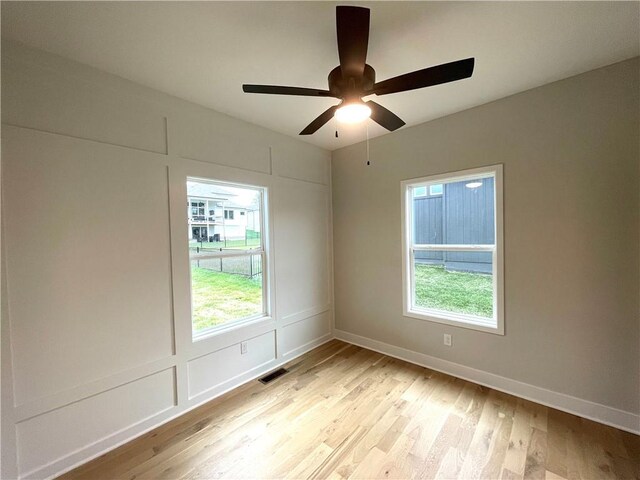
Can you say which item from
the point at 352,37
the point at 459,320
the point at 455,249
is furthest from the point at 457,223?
the point at 352,37

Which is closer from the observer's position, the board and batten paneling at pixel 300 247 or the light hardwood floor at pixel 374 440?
the light hardwood floor at pixel 374 440

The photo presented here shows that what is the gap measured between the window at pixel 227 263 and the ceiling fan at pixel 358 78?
129cm

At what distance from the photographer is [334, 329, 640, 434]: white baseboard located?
6.17 ft

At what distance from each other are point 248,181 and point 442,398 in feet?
9.08

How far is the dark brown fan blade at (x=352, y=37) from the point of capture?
1.09 meters

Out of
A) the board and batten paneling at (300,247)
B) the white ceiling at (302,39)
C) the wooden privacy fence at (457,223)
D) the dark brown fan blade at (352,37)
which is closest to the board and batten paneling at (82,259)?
the white ceiling at (302,39)

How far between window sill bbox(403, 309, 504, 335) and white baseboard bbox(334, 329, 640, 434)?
0.41 metres

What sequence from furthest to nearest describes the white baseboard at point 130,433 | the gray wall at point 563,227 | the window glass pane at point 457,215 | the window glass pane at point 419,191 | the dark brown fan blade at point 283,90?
1. the window glass pane at point 419,191
2. the window glass pane at point 457,215
3. the gray wall at point 563,227
4. the white baseboard at point 130,433
5. the dark brown fan blade at point 283,90

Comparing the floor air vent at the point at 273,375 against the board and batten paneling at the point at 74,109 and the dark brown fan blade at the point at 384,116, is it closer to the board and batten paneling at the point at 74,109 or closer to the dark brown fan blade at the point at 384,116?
the board and batten paneling at the point at 74,109

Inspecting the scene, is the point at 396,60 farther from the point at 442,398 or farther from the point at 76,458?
the point at 76,458

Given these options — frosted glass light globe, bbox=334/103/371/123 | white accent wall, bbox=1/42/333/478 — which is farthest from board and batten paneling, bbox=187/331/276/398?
frosted glass light globe, bbox=334/103/371/123

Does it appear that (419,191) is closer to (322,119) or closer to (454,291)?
(454,291)

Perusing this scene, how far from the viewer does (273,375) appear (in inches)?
107

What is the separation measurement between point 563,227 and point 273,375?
9.77 ft
